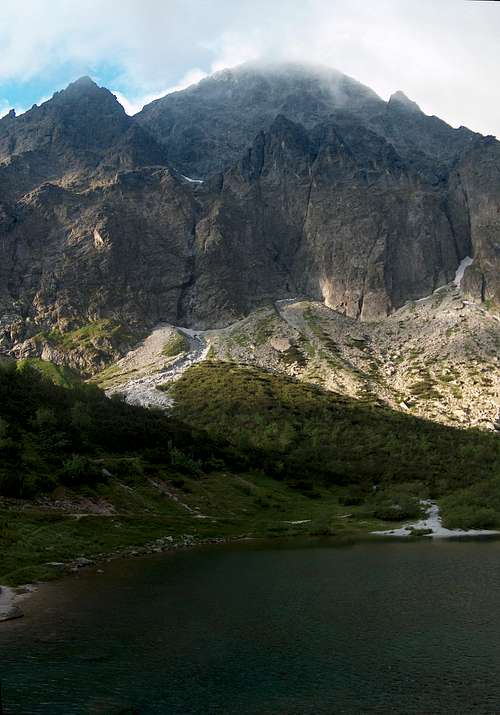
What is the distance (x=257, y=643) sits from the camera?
31.7 meters

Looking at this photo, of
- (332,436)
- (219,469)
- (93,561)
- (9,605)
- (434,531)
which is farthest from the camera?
(332,436)

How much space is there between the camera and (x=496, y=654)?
29.7 m

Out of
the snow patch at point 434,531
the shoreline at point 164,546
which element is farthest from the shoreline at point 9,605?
the snow patch at point 434,531

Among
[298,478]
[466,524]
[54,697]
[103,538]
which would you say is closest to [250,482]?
[298,478]

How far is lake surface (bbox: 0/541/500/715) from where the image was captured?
2414 centimetres

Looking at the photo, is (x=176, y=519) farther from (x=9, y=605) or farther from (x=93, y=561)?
(x=9, y=605)

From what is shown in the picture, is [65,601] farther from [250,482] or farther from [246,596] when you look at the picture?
[250,482]

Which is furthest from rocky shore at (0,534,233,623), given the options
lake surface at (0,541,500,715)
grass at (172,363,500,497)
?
grass at (172,363,500,497)

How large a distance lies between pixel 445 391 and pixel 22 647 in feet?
566

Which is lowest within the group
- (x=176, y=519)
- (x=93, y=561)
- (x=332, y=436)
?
(x=176, y=519)

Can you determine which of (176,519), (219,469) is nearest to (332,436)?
(219,469)

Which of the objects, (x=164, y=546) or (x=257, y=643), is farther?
(x=164, y=546)

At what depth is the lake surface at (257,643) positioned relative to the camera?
24.1 metres

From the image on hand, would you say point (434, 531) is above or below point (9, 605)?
below
